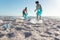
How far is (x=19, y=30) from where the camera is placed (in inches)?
324

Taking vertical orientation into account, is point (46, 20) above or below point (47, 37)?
above

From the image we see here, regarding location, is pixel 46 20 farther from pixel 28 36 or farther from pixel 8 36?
pixel 8 36

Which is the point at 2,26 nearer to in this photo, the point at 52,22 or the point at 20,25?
the point at 20,25

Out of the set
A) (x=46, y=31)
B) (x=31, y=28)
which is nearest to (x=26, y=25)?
(x=31, y=28)

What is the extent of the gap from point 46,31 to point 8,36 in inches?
65.1

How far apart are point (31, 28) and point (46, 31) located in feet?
2.17

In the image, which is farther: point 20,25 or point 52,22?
point 52,22

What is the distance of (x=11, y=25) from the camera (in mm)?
8234

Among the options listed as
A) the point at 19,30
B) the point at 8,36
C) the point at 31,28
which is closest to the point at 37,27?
the point at 31,28

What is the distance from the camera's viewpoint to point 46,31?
8211 mm

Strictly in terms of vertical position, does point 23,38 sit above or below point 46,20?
below

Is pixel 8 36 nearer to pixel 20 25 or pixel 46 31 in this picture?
pixel 20 25

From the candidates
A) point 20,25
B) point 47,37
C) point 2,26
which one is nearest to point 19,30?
point 20,25

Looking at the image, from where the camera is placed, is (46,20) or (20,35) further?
(46,20)
